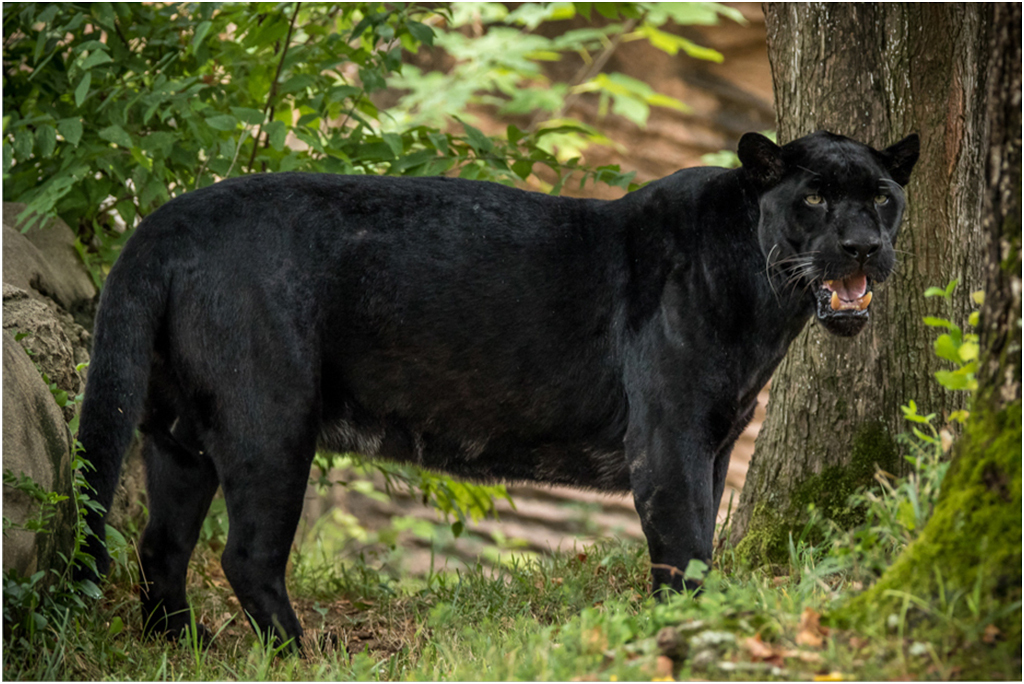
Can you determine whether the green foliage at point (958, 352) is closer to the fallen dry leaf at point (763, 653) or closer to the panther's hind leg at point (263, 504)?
the fallen dry leaf at point (763, 653)

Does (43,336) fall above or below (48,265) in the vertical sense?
below

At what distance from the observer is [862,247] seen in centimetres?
320

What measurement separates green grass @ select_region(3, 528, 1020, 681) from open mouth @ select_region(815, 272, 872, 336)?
33.7 inches

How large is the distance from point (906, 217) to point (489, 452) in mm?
2067

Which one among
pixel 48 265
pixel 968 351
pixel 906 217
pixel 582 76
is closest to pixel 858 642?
pixel 968 351

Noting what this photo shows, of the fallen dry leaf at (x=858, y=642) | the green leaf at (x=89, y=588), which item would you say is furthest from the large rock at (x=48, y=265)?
the fallen dry leaf at (x=858, y=642)

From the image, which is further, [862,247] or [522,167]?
[522,167]

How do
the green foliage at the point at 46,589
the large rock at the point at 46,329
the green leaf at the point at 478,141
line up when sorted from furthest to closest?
the green leaf at the point at 478,141
the large rock at the point at 46,329
the green foliage at the point at 46,589

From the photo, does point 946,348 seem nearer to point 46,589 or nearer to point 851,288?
point 851,288

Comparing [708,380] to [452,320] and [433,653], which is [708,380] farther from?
[433,653]

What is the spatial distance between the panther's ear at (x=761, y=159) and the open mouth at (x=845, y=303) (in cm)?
44

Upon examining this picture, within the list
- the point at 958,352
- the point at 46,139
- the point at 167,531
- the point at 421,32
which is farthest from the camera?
the point at 421,32

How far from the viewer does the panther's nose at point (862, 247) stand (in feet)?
10.5

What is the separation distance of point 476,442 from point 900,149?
1908 mm
